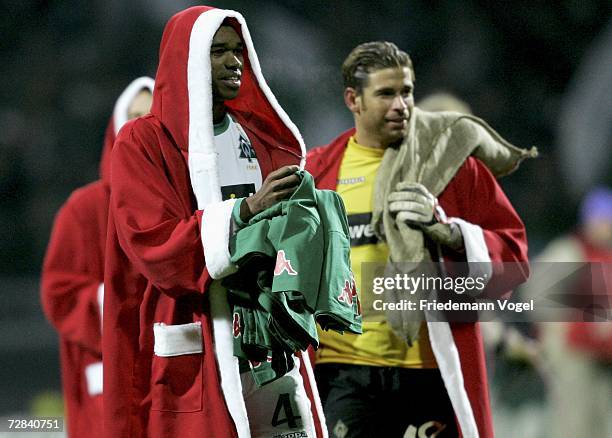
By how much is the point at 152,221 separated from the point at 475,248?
1038mm

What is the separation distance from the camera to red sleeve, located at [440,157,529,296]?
293 centimetres

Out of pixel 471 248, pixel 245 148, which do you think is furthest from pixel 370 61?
pixel 245 148

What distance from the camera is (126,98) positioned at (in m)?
3.45

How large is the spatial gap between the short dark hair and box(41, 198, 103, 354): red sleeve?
0.96 m

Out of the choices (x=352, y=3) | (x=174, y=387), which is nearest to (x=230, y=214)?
(x=174, y=387)

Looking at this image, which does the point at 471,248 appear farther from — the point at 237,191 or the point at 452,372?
the point at 237,191

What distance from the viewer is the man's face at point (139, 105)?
3.43 m

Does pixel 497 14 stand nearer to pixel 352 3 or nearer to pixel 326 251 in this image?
pixel 352 3

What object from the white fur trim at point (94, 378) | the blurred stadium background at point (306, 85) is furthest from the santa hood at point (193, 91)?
the white fur trim at point (94, 378)

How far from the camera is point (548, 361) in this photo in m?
3.53

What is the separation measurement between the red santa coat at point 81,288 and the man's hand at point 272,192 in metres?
1.29

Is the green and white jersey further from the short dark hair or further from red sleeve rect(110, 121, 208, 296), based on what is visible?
the short dark hair

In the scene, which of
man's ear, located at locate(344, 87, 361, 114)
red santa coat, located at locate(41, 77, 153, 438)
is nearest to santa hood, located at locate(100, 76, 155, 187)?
red santa coat, located at locate(41, 77, 153, 438)

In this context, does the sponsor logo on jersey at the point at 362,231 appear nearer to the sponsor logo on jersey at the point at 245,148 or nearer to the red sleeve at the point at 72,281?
the sponsor logo on jersey at the point at 245,148
